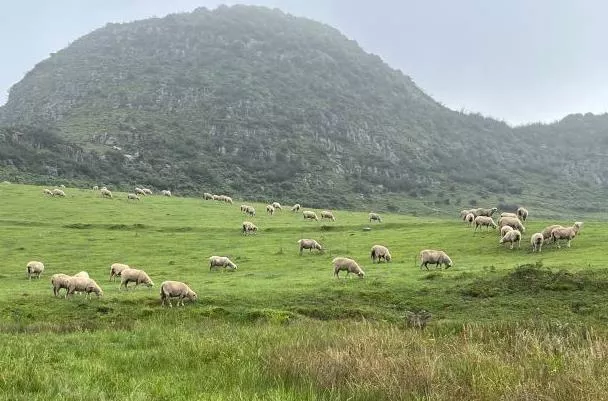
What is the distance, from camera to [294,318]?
832 inches

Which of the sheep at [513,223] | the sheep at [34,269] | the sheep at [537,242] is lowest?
the sheep at [34,269]

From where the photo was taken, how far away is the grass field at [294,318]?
9.05 m

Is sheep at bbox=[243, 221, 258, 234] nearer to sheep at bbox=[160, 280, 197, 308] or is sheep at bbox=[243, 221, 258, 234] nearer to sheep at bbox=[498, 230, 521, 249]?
sheep at bbox=[498, 230, 521, 249]

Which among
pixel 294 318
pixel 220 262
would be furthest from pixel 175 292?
pixel 220 262

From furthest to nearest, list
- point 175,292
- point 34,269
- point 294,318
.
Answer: point 34,269, point 175,292, point 294,318

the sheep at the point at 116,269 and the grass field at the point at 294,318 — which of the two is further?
the sheep at the point at 116,269

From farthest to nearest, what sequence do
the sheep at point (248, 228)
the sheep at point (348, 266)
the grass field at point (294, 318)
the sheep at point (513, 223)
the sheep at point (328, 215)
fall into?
the sheep at point (328, 215), the sheep at point (248, 228), the sheep at point (513, 223), the sheep at point (348, 266), the grass field at point (294, 318)

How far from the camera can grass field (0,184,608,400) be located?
9.05 metres

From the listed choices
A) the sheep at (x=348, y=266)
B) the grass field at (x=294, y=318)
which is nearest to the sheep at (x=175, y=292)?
the grass field at (x=294, y=318)

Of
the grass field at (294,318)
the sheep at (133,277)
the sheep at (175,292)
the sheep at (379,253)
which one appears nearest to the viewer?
the grass field at (294,318)

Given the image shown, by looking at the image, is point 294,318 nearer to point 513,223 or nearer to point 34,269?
point 34,269

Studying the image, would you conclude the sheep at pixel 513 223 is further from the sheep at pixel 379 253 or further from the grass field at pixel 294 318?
the sheep at pixel 379 253

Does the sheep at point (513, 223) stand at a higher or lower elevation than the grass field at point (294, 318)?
higher

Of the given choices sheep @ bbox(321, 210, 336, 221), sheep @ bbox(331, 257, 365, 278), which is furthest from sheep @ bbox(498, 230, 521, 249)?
sheep @ bbox(321, 210, 336, 221)
